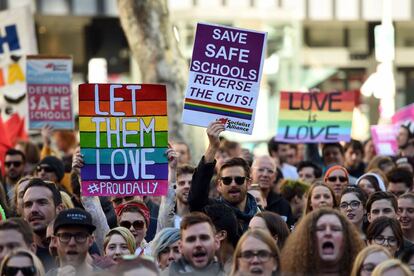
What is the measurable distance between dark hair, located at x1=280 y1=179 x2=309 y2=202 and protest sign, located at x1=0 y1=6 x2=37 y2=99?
6288 mm

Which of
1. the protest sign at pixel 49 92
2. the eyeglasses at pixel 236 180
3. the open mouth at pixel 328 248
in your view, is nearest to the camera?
the open mouth at pixel 328 248

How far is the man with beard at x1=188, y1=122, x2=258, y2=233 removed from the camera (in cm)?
1048

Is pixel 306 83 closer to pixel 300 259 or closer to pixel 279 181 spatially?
pixel 279 181

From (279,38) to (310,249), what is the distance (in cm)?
2833

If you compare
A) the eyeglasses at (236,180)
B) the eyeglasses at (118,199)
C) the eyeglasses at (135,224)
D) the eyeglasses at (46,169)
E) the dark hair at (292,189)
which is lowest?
the eyeglasses at (135,224)

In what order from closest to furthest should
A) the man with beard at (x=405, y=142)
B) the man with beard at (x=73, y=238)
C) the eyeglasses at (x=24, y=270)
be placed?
the eyeglasses at (x=24, y=270), the man with beard at (x=73, y=238), the man with beard at (x=405, y=142)

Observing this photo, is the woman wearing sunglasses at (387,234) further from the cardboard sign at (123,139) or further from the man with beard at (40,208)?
the man with beard at (40,208)

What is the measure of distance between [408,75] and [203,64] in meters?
29.8

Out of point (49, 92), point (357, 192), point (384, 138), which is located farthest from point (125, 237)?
point (384, 138)

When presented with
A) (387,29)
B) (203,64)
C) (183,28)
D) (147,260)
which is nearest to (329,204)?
(203,64)

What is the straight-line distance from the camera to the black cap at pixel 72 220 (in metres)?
9.21

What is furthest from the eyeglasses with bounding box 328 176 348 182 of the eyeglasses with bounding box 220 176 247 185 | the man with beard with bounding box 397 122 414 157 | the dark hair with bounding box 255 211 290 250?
the man with beard with bounding box 397 122 414 157

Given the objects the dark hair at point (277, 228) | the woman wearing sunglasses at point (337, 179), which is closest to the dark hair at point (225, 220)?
the dark hair at point (277, 228)

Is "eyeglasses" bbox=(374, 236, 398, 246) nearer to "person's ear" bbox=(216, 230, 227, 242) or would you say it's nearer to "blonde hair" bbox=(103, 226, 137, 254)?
"person's ear" bbox=(216, 230, 227, 242)
